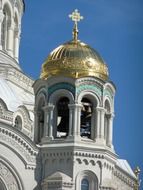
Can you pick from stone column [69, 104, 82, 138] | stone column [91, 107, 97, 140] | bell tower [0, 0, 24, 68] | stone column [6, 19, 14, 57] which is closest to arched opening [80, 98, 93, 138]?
stone column [91, 107, 97, 140]

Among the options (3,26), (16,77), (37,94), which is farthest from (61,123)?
(3,26)

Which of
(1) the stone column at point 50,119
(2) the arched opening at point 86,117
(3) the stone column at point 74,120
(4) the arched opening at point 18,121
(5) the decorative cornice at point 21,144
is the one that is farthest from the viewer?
(4) the arched opening at point 18,121

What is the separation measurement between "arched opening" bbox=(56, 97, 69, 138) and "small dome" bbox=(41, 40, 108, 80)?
104 centimetres

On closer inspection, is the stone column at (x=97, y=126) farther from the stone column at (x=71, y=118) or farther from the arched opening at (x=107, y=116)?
the stone column at (x=71, y=118)

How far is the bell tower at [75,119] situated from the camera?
3303 centimetres

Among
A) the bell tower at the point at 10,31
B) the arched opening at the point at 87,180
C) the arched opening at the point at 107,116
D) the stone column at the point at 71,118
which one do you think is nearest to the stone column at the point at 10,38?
the bell tower at the point at 10,31

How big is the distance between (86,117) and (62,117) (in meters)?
0.90

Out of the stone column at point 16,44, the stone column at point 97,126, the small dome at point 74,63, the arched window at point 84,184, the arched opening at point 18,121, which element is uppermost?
the stone column at point 16,44

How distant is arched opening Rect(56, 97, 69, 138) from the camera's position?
1342 inches

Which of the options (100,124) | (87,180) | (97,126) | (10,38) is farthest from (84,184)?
(10,38)

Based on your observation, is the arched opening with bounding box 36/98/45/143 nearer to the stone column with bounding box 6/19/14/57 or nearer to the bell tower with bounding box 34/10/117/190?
the bell tower with bounding box 34/10/117/190

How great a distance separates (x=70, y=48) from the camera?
3438cm

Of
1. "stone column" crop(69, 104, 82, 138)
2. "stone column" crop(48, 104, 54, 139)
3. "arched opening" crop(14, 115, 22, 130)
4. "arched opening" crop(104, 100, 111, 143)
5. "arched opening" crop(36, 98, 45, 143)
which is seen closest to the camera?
"stone column" crop(69, 104, 82, 138)

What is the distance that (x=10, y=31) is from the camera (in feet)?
147
